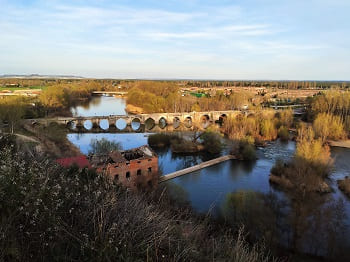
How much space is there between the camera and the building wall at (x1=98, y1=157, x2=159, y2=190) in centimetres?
1210

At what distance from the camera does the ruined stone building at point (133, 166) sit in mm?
12039

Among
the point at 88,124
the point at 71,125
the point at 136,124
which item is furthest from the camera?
the point at 136,124

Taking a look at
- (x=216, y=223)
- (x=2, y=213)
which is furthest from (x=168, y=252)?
(x=216, y=223)

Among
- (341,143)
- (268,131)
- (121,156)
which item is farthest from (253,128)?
(121,156)

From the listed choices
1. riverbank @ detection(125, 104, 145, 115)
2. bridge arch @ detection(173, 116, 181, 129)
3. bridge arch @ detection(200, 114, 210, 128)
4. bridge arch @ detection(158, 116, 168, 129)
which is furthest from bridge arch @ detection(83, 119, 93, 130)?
bridge arch @ detection(200, 114, 210, 128)

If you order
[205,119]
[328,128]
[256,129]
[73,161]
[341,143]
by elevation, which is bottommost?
[341,143]

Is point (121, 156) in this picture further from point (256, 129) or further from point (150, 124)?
point (150, 124)

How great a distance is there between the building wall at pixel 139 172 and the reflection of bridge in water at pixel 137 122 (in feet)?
56.7

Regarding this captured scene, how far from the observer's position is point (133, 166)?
511 inches

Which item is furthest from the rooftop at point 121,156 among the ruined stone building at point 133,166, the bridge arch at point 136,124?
the bridge arch at point 136,124

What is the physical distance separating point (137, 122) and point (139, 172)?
2280 cm

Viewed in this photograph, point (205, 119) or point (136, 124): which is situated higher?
point (205, 119)

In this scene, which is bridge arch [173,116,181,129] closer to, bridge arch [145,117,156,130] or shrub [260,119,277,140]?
bridge arch [145,117,156,130]

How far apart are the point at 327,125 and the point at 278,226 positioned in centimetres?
1938
